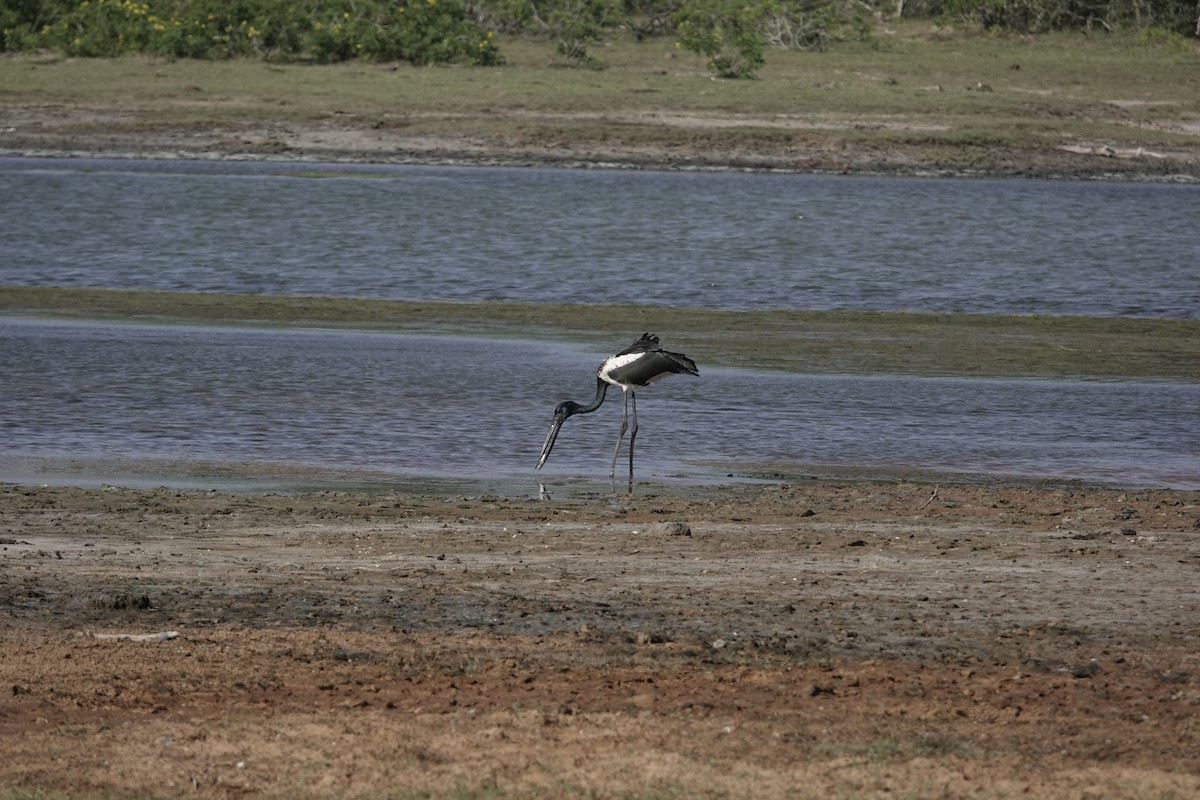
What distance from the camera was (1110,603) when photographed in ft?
24.3

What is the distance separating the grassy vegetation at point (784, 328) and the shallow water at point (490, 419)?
2.94 ft

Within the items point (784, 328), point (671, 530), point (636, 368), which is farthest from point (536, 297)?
point (671, 530)

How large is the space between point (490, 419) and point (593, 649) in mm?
6240

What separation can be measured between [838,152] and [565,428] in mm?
21939

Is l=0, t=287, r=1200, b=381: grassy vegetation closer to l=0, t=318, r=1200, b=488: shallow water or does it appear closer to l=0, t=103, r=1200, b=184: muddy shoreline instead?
l=0, t=318, r=1200, b=488: shallow water

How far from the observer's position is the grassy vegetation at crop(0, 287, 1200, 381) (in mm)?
15828

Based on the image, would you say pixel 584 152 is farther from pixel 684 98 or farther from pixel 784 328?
pixel 784 328

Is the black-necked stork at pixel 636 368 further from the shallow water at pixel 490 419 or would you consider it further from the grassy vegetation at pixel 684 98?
the grassy vegetation at pixel 684 98

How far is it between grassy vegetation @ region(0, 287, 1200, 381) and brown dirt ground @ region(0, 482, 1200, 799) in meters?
6.26

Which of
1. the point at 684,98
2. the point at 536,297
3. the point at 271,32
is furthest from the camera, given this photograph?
the point at 271,32

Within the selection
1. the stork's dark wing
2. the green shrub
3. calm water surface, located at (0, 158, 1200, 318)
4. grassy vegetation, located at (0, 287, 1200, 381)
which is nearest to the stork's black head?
the stork's dark wing

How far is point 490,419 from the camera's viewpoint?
42.2ft

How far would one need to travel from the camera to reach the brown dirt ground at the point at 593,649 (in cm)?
544

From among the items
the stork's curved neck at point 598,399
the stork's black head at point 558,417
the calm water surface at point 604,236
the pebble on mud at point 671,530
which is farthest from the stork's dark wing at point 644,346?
the calm water surface at point 604,236
